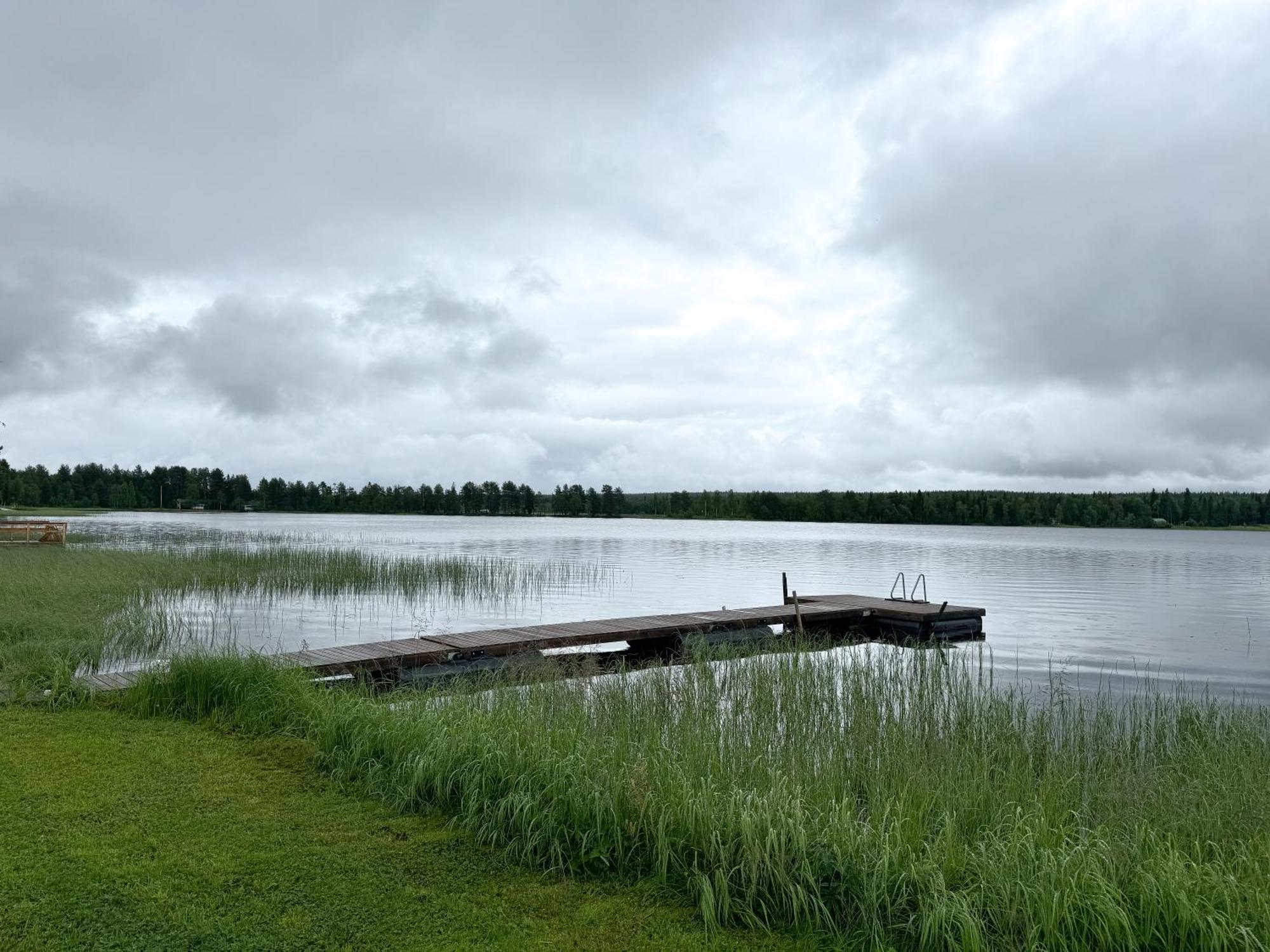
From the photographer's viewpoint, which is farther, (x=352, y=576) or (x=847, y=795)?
(x=352, y=576)

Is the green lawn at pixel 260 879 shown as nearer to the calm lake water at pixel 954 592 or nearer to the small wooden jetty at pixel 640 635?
the small wooden jetty at pixel 640 635

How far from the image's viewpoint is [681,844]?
16.9ft

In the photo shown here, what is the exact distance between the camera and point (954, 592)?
3195 cm

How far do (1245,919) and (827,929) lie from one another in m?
2.02

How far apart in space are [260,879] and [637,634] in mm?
10842

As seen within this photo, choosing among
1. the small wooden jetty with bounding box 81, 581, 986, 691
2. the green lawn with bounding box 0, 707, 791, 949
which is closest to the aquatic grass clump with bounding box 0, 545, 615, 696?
the small wooden jetty with bounding box 81, 581, 986, 691

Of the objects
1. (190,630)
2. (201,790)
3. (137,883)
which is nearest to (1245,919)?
(137,883)

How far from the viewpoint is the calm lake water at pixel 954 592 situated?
18281 mm

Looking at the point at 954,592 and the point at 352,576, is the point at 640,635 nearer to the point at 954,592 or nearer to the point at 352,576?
the point at 352,576

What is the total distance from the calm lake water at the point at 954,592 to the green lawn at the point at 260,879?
10.6 meters

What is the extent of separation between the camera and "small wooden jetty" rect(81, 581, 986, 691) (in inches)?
452

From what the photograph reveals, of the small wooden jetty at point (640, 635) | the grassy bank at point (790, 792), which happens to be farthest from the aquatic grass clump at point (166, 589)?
the small wooden jetty at point (640, 635)

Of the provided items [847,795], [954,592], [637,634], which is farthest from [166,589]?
[954,592]

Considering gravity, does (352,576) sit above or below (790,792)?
below
